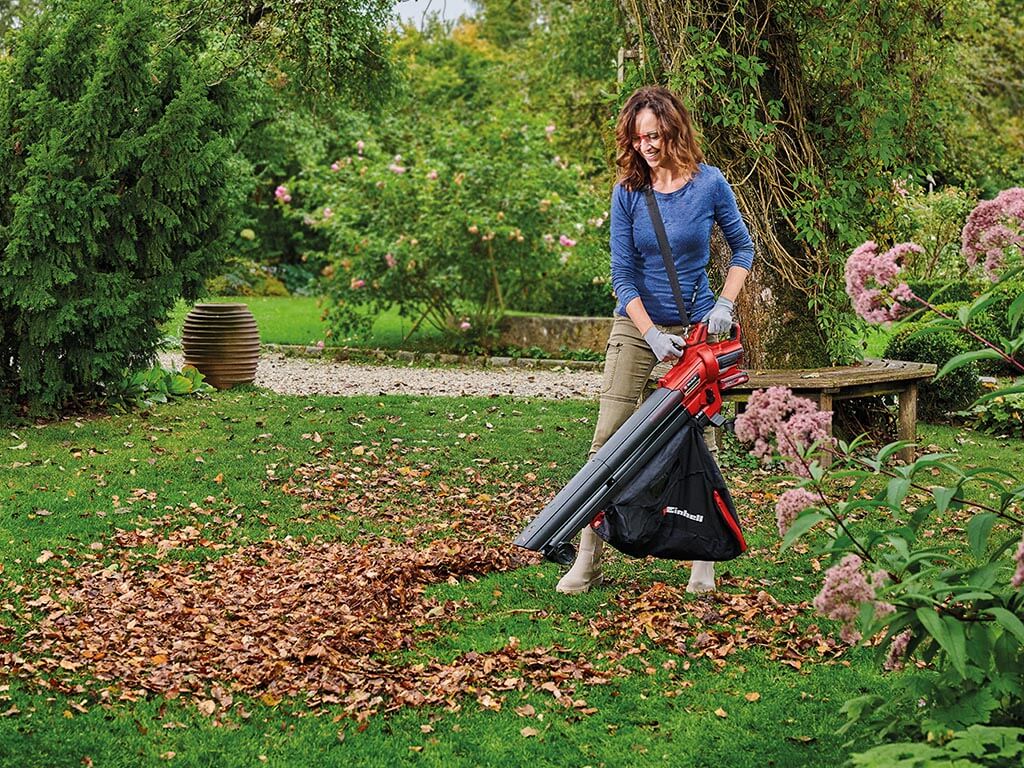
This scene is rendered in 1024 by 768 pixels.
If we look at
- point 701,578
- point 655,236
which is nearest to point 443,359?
point 701,578

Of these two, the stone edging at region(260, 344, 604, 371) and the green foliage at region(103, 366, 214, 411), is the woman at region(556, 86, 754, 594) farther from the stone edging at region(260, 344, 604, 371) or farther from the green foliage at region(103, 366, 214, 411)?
the stone edging at region(260, 344, 604, 371)

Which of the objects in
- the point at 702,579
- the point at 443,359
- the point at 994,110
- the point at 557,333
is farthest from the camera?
the point at 994,110

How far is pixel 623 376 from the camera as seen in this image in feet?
15.4

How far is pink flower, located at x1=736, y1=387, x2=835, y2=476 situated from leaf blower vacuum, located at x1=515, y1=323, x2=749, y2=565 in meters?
1.25

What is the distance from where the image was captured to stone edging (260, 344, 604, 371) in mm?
13555

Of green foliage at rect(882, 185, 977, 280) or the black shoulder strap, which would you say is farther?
green foliage at rect(882, 185, 977, 280)

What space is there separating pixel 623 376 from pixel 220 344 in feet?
20.7

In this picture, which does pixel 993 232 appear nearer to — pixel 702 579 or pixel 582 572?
pixel 702 579

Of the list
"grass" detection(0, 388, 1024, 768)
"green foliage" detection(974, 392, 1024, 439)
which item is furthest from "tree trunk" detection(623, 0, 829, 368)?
"green foliage" detection(974, 392, 1024, 439)

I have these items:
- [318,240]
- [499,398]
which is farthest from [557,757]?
[318,240]

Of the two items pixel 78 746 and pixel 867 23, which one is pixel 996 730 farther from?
pixel 867 23

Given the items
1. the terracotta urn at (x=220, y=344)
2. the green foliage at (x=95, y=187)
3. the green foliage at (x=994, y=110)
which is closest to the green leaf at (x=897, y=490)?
the green foliage at (x=95, y=187)

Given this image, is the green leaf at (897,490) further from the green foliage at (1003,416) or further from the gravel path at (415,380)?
the gravel path at (415,380)

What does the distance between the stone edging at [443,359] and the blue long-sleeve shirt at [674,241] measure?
8707 millimetres
